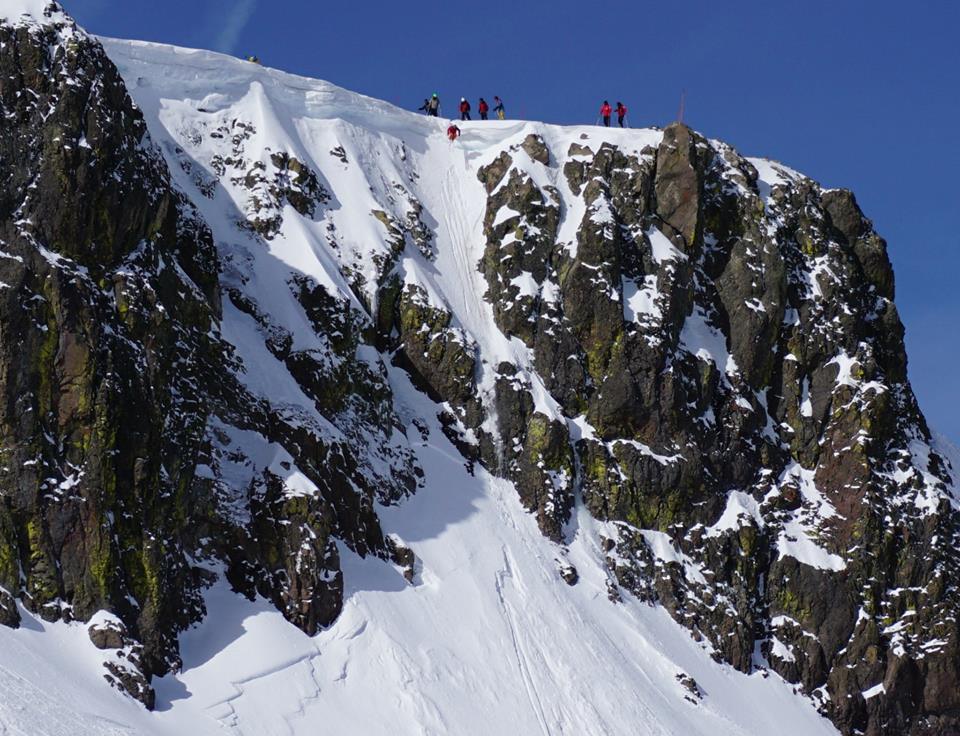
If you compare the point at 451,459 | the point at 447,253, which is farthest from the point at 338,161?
the point at 451,459

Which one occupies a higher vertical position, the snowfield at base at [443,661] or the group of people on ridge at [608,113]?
the group of people on ridge at [608,113]

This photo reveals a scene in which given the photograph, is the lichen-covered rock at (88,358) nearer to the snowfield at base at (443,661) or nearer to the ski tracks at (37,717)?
the snowfield at base at (443,661)

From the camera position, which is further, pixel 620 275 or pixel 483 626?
pixel 620 275

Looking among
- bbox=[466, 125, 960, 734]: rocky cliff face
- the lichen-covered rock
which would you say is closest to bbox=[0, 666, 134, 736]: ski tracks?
the lichen-covered rock

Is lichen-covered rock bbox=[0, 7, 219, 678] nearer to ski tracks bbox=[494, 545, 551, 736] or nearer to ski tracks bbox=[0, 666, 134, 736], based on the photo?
ski tracks bbox=[0, 666, 134, 736]

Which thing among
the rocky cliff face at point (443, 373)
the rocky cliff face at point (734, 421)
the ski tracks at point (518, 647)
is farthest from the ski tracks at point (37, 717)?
the rocky cliff face at point (734, 421)

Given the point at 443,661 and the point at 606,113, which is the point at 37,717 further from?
the point at 606,113

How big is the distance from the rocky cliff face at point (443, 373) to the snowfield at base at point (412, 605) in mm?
293

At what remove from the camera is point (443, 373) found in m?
42.9

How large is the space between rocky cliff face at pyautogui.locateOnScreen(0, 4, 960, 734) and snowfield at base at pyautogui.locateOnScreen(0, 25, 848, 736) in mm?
293

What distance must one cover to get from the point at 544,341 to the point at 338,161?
34.8 ft

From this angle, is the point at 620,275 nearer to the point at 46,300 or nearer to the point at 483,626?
the point at 483,626

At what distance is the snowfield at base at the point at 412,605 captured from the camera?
95.8 ft

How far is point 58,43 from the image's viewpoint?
33156 mm
